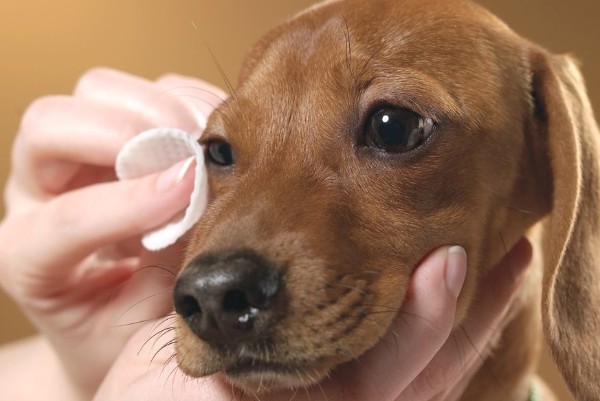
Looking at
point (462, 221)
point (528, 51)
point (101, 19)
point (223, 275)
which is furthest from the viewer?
point (101, 19)

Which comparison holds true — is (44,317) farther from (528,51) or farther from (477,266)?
(528,51)

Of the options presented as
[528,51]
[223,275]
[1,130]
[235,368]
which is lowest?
[1,130]

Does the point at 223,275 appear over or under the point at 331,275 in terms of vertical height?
over

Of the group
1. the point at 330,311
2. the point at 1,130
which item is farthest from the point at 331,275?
the point at 1,130

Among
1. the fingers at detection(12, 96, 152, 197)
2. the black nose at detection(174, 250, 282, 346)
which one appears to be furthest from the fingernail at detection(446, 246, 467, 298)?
the fingers at detection(12, 96, 152, 197)

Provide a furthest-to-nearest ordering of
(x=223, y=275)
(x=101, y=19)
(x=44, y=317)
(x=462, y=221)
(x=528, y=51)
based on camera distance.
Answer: (x=101, y=19) < (x=44, y=317) < (x=528, y=51) < (x=462, y=221) < (x=223, y=275)

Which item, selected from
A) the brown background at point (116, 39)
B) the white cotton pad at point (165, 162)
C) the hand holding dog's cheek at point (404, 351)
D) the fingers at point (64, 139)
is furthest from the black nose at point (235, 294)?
the brown background at point (116, 39)

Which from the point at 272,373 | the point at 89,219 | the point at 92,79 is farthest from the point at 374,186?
the point at 92,79

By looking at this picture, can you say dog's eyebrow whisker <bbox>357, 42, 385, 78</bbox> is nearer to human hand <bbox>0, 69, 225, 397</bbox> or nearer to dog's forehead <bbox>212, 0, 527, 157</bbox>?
dog's forehead <bbox>212, 0, 527, 157</bbox>
